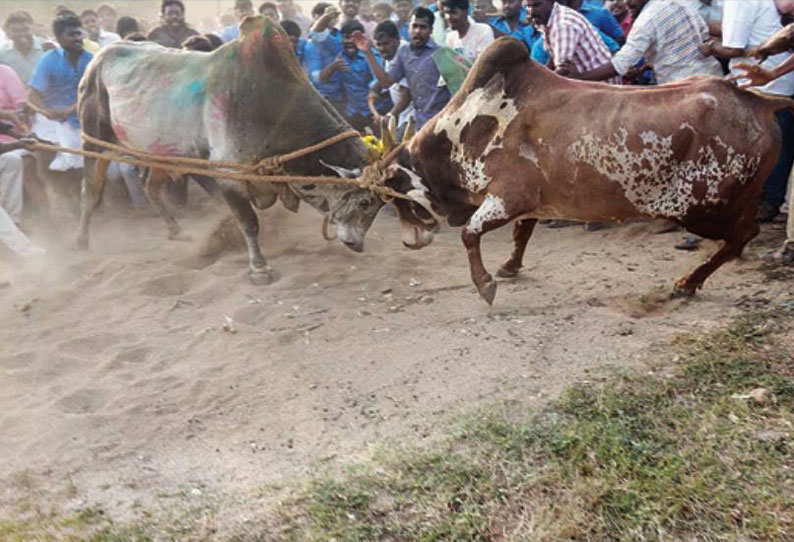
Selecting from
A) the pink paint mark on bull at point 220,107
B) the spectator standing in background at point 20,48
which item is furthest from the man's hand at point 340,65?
the spectator standing in background at point 20,48

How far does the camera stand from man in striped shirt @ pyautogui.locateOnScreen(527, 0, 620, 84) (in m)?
5.65

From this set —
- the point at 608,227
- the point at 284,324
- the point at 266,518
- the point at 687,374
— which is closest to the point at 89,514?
the point at 266,518

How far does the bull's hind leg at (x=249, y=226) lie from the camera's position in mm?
5711

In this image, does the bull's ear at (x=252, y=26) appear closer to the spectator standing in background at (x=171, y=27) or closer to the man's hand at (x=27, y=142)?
the man's hand at (x=27, y=142)

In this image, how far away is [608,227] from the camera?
636 centimetres

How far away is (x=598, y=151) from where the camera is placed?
434 cm

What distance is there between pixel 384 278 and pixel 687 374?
99.2 inches

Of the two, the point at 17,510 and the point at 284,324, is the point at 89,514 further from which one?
the point at 284,324

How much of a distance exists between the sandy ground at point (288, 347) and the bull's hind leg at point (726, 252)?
0.39 ft

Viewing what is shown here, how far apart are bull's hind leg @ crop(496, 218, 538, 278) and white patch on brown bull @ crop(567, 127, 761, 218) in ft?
3.06

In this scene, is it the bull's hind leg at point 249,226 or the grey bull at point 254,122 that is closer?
the grey bull at point 254,122

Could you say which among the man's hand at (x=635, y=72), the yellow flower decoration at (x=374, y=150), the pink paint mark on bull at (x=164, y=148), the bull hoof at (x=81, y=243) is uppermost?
the man's hand at (x=635, y=72)

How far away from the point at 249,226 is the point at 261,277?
40 cm

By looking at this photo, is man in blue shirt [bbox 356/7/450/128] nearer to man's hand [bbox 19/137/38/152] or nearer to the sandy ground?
the sandy ground
